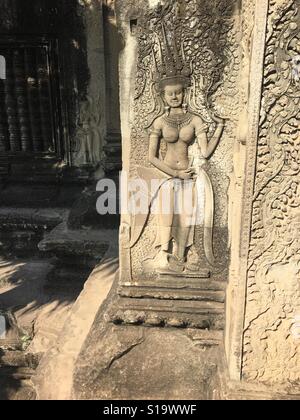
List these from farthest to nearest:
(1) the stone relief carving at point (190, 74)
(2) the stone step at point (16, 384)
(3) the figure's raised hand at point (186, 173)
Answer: (2) the stone step at point (16, 384) < (3) the figure's raised hand at point (186, 173) < (1) the stone relief carving at point (190, 74)

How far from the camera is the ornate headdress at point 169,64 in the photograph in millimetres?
2559

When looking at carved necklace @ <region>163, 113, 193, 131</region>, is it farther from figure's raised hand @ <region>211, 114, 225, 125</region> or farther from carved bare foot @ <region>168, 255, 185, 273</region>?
carved bare foot @ <region>168, 255, 185, 273</region>

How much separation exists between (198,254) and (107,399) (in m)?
1.10

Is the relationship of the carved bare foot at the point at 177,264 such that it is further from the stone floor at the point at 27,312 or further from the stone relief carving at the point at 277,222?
the stone floor at the point at 27,312

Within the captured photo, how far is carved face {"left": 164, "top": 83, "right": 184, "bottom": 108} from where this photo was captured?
2.61m

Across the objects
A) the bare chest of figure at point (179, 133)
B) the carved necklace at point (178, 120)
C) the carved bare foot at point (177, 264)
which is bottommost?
the carved bare foot at point (177, 264)

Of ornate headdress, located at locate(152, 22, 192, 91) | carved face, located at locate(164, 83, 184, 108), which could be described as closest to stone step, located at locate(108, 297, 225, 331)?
carved face, located at locate(164, 83, 184, 108)

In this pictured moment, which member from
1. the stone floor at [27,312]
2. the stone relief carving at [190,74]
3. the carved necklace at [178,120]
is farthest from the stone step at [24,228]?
the carved necklace at [178,120]

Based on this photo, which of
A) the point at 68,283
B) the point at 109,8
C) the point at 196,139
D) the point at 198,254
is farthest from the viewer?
the point at 109,8

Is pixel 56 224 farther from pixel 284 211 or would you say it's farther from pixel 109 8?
pixel 284 211

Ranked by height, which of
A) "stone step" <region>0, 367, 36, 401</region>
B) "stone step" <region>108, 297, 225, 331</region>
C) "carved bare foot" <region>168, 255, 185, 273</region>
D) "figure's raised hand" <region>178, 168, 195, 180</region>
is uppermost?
"figure's raised hand" <region>178, 168, 195, 180</region>

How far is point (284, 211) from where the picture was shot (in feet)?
6.72

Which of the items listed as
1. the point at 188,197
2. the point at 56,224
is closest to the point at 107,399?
the point at 188,197

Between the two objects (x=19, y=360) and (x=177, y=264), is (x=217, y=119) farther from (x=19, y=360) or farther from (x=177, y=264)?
(x=19, y=360)
